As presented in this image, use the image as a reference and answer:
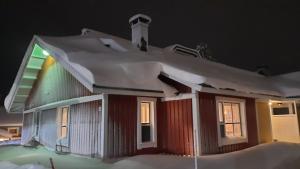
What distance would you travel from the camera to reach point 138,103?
838cm

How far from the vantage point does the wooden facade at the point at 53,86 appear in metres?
9.49

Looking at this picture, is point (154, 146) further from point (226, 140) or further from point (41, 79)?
point (41, 79)

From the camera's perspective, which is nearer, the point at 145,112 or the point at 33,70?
the point at 145,112

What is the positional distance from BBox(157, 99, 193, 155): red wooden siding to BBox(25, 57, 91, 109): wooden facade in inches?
113

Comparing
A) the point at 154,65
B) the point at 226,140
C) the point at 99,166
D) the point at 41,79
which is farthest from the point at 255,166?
the point at 41,79

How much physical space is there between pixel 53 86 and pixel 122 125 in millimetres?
5093

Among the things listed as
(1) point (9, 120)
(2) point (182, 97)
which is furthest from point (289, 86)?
(1) point (9, 120)

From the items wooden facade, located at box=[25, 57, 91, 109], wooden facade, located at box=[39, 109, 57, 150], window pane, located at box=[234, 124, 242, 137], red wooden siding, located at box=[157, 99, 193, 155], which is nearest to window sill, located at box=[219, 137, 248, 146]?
window pane, located at box=[234, 124, 242, 137]

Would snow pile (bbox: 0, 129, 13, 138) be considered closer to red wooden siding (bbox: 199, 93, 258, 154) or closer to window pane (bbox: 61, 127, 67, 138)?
window pane (bbox: 61, 127, 67, 138)

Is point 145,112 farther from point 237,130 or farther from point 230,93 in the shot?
point 237,130

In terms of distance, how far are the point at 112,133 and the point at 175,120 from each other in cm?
238

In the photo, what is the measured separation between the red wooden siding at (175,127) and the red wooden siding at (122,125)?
1.21 meters

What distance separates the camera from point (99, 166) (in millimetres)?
6367

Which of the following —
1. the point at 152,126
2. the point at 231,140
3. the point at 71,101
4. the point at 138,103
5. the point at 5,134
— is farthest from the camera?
the point at 5,134
